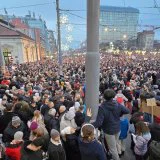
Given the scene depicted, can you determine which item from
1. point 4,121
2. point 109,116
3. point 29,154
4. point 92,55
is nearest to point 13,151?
point 29,154

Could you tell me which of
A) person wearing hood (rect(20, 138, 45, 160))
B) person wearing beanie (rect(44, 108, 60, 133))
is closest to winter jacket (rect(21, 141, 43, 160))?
person wearing hood (rect(20, 138, 45, 160))

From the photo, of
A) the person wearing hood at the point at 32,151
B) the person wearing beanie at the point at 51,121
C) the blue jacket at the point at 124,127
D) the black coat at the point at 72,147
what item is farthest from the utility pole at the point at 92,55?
the blue jacket at the point at 124,127

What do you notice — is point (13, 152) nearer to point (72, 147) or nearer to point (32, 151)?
point (32, 151)

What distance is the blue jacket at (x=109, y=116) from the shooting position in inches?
207

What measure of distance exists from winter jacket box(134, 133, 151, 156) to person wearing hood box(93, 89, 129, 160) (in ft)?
1.93

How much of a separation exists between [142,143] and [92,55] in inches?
91.0

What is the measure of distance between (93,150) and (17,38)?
4653 cm

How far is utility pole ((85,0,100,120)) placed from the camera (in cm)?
500

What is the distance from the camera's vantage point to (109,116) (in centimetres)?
535

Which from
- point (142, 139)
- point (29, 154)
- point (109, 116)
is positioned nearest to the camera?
point (29, 154)

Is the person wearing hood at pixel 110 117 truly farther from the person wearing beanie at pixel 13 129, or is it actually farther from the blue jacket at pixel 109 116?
the person wearing beanie at pixel 13 129

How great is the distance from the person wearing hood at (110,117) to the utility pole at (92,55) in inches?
7.9

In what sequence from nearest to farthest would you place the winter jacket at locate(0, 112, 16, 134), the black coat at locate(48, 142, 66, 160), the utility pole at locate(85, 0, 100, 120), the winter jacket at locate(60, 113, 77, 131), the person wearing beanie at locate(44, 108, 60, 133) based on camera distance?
the black coat at locate(48, 142, 66, 160) < the utility pole at locate(85, 0, 100, 120) < the winter jacket at locate(60, 113, 77, 131) < the person wearing beanie at locate(44, 108, 60, 133) < the winter jacket at locate(0, 112, 16, 134)

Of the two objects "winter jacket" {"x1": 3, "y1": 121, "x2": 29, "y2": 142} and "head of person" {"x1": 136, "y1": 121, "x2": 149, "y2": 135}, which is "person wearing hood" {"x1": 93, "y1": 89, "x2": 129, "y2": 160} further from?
"winter jacket" {"x1": 3, "y1": 121, "x2": 29, "y2": 142}
